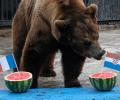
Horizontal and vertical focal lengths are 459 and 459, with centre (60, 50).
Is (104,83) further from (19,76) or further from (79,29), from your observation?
(19,76)

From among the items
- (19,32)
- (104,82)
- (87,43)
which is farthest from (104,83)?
(19,32)

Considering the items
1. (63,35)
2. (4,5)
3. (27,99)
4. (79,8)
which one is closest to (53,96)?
(27,99)

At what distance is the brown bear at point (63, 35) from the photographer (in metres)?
4.66

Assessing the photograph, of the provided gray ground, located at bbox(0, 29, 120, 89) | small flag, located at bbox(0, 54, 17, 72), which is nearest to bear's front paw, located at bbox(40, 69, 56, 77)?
gray ground, located at bbox(0, 29, 120, 89)

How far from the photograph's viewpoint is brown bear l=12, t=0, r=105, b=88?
4660 mm

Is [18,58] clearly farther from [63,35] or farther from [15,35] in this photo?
[63,35]

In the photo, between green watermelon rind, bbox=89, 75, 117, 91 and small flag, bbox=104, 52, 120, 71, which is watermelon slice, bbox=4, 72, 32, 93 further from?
small flag, bbox=104, 52, 120, 71

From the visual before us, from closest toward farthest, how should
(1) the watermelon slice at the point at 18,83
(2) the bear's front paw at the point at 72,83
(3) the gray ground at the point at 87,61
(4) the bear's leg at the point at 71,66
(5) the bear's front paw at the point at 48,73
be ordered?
(1) the watermelon slice at the point at 18,83
(4) the bear's leg at the point at 71,66
(2) the bear's front paw at the point at 72,83
(3) the gray ground at the point at 87,61
(5) the bear's front paw at the point at 48,73

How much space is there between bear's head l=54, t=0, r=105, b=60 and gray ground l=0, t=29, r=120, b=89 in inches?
46.0

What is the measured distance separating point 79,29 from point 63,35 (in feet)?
0.67

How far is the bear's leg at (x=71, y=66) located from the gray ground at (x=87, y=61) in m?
0.34

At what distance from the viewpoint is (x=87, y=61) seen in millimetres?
7449

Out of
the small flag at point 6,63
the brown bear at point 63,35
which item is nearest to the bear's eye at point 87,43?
the brown bear at point 63,35

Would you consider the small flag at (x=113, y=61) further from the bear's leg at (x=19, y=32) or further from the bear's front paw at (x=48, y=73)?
the bear's front paw at (x=48, y=73)
